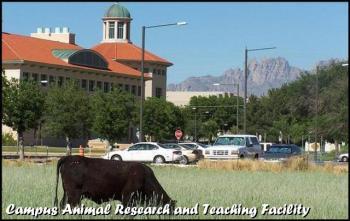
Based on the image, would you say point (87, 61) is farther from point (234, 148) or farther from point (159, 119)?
point (234, 148)

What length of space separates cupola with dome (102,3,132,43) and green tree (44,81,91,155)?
81.9 meters

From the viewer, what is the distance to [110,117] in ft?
244

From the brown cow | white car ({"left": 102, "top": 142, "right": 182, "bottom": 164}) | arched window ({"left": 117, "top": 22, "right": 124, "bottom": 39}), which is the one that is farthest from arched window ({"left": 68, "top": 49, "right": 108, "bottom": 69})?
the brown cow

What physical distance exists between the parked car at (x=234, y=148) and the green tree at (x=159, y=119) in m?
39.8

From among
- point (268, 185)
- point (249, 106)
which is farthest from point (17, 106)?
point (249, 106)

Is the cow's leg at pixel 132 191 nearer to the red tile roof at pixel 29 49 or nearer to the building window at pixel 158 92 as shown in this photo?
the red tile roof at pixel 29 49

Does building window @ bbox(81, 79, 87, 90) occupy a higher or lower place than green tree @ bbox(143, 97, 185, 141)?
higher

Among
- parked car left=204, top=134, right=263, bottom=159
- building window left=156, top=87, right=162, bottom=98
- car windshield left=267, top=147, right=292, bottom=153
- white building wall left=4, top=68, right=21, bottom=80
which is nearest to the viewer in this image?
parked car left=204, top=134, right=263, bottom=159

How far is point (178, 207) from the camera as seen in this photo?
51.6 feet

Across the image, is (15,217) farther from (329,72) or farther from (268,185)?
(329,72)

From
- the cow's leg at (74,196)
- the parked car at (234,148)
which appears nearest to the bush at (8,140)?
the parked car at (234,148)

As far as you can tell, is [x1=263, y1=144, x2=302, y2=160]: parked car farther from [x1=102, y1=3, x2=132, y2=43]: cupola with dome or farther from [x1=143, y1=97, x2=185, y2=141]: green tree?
[x1=102, y1=3, x2=132, y2=43]: cupola with dome

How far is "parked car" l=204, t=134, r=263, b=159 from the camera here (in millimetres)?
45469

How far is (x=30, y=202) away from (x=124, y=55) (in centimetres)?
12671
